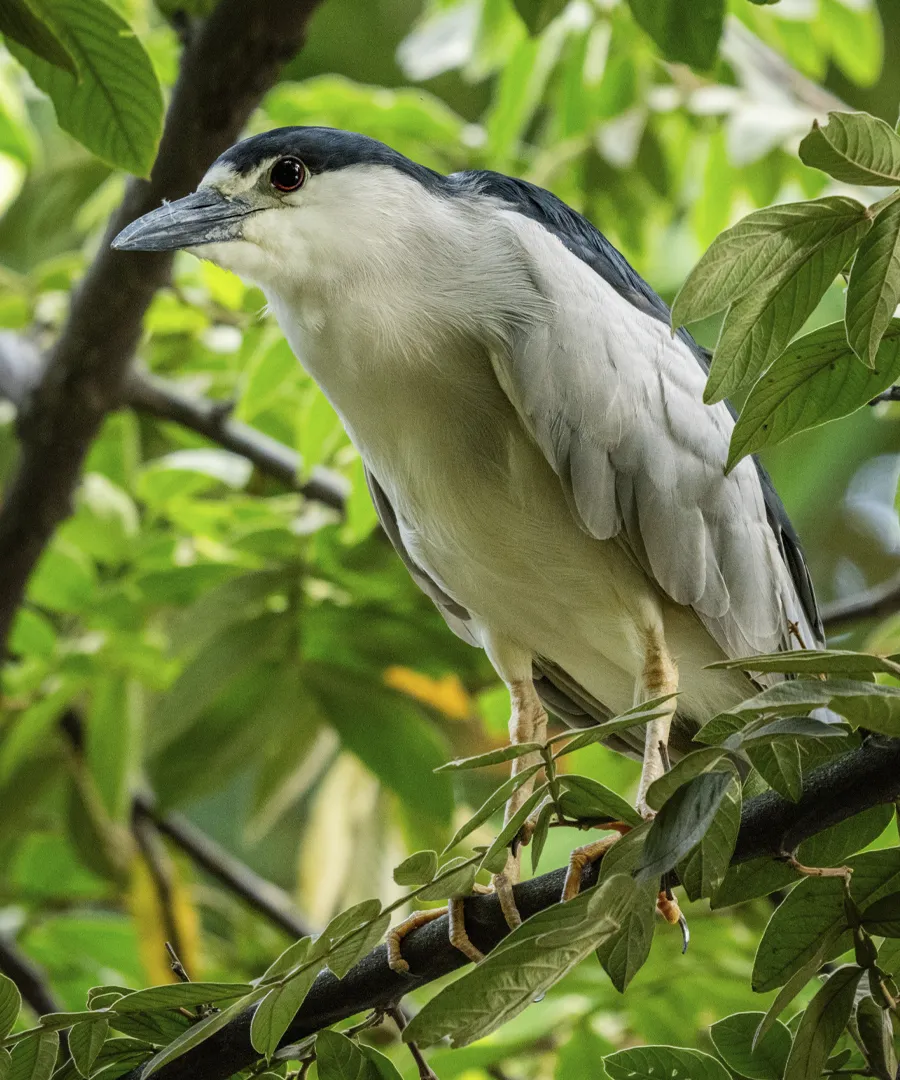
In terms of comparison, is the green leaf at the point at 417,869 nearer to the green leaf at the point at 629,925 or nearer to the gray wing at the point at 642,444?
the green leaf at the point at 629,925

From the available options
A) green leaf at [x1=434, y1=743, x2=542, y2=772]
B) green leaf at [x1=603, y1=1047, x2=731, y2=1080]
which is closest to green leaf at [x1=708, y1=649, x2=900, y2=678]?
green leaf at [x1=434, y1=743, x2=542, y2=772]

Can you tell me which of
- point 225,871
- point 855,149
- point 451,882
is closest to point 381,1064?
point 451,882

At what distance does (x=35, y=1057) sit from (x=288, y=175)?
3.77 ft

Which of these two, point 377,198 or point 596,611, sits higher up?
point 377,198

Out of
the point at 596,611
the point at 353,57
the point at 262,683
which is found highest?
the point at 353,57

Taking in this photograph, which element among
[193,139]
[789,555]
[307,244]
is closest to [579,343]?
[307,244]

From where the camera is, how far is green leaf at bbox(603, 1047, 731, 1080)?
99cm

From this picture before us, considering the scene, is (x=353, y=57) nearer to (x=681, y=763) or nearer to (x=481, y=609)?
(x=481, y=609)

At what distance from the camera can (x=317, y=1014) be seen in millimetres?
1044

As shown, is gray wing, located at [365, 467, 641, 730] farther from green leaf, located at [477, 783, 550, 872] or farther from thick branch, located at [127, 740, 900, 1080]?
green leaf, located at [477, 783, 550, 872]

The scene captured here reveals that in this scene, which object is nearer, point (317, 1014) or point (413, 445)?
point (317, 1014)

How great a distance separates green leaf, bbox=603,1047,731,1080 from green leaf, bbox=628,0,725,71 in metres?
1.00

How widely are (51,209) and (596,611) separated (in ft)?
5.52

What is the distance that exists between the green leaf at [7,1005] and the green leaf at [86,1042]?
5cm
